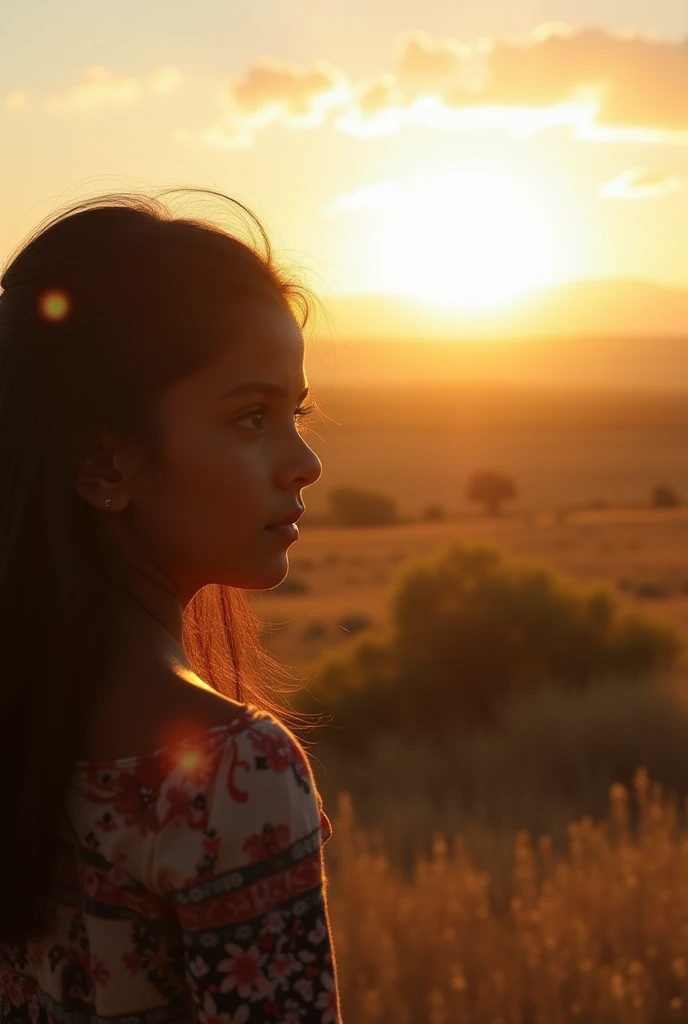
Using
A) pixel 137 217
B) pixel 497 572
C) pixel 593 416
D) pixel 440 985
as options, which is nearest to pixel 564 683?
pixel 497 572

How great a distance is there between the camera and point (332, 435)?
8569 cm

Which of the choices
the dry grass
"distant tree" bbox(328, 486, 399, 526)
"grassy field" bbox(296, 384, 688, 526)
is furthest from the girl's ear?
"distant tree" bbox(328, 486, 399, 526)

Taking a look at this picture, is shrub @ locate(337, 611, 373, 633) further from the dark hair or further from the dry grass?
Result: the dark hair

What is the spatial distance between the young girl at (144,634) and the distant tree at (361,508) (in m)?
34.1

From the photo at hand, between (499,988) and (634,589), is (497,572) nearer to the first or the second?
(499,988)

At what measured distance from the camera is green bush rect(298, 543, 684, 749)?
1041cm

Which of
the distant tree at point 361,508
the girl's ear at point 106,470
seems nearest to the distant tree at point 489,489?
the distant tree at point 361,508

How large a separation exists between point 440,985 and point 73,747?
11.3 ft

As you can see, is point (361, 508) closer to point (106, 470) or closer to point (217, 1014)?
point (106, 470)

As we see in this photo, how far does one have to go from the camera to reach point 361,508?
36094 mm

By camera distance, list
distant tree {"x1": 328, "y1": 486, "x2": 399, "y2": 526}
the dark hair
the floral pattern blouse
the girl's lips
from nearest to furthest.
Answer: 1. the floral pattern blouse
2. the dark hair
3. the girl's lips
4. distant tree {"x1": 328, "y1": 486, "x2": 399, "y2": 526}

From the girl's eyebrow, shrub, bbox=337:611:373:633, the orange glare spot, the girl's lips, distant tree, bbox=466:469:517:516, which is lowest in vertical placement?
the girl's lips

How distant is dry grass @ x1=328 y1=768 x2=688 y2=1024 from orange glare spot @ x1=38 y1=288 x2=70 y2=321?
2.91 meters

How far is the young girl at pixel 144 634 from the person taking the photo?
129 cm
